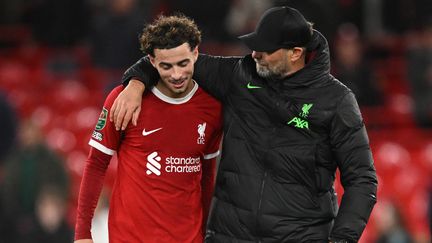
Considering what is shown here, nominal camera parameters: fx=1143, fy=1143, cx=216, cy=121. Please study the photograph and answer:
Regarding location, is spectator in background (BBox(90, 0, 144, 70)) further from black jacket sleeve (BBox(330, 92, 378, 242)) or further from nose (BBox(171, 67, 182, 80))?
black jacket sleeve (BBox(330, 92, 378, 242))

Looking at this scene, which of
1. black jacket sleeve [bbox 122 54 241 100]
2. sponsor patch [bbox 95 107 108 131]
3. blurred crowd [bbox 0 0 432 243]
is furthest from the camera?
blurred crowd [bbox 0 0 432 243]

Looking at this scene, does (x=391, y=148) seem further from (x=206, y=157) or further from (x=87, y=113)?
(x=206, y=157)

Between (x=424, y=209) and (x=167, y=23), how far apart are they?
477cm

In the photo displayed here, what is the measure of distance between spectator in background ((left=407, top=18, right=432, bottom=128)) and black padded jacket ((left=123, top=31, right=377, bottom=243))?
565cm

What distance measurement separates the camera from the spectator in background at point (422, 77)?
10.9 metres

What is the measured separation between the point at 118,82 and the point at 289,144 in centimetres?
624

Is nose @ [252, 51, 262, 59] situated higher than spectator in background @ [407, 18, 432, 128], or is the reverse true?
nose @ [252, 51, 262, 59]

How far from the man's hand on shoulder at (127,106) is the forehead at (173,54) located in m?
0.20

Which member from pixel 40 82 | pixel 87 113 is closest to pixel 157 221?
pixel 87 113

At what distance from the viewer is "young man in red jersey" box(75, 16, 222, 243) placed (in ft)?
17.4

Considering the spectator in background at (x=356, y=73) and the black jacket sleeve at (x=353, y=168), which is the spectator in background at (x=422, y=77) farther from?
the black jacket sleeve at (x=353, y=168)

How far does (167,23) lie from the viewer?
5.29 m

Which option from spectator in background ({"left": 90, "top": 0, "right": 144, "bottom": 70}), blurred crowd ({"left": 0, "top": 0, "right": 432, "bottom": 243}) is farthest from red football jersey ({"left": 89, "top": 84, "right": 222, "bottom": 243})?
spectator in background ({"left": 90, "top": 0, "right": 144, "bottom": 70})

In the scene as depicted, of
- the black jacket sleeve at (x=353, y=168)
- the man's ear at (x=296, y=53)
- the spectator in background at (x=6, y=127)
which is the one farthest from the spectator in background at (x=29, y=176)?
the black jacket sleeve at (x=353, y=168)
